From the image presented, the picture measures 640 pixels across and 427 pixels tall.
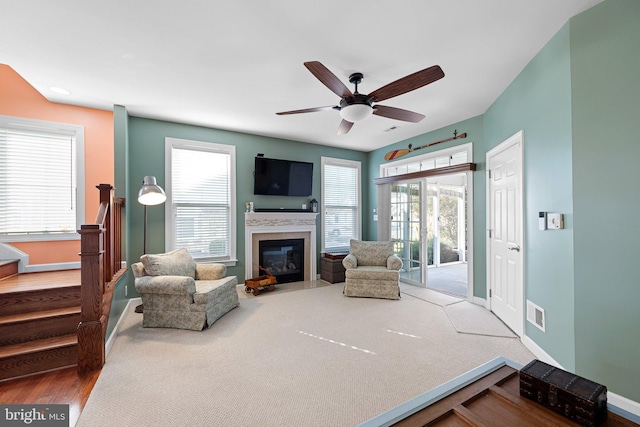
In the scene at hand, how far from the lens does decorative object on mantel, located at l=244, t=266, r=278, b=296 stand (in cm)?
424

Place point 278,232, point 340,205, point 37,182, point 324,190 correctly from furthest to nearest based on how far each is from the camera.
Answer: point 340,205
point 324,190
point 278,232
point 37,182

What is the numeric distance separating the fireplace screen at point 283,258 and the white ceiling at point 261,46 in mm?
2504

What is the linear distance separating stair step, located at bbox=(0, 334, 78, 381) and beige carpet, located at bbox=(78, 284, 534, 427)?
0.32m

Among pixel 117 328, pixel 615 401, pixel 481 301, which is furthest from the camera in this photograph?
pixel 481 301

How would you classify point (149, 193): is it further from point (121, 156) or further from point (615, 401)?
point (615, 401)

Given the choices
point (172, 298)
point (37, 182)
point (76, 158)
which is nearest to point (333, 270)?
point (172, 298)

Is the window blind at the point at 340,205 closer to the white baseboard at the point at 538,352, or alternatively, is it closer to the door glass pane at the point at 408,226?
the door glass pane at the point at 408,226

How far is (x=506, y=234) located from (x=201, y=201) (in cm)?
434

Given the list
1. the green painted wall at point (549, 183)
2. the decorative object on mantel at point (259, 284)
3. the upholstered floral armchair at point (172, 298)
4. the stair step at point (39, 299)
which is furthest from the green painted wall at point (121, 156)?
the green painted wall at point (549, 183)

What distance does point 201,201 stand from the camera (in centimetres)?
432

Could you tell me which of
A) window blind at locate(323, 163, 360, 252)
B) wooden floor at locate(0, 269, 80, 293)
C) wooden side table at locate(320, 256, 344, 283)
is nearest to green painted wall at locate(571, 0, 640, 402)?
wooden side table at locate(320, 256, 344, 283)

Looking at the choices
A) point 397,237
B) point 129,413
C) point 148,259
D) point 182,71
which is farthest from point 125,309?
point 397,237

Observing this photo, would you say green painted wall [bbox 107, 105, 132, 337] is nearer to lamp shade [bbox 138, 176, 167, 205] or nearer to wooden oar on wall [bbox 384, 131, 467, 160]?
lamp shade [bbox 138, 176, 167, 205]

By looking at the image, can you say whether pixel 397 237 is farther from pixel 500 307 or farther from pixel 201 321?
pixel 201 321
